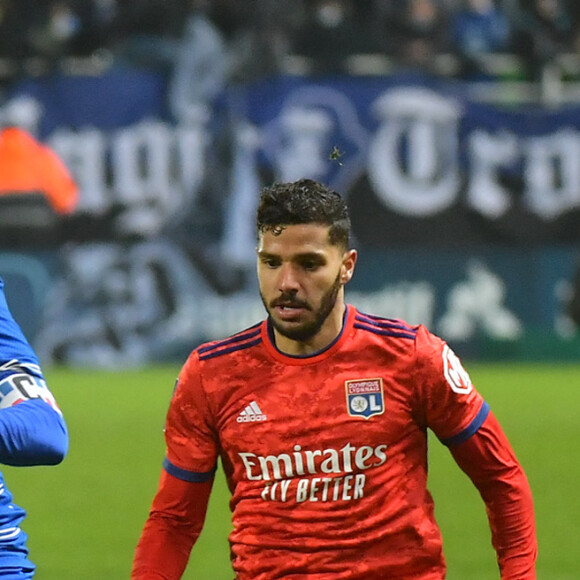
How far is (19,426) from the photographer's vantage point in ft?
9.51

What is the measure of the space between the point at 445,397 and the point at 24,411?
110 centimetres

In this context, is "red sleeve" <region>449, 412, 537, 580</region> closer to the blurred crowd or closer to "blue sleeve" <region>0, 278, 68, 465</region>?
"blue sleeve" <region>0, 278, 68, 465</region>

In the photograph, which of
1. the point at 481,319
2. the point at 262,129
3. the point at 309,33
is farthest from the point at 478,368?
the point at 309,33

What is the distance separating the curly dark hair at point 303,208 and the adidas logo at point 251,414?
44 cm

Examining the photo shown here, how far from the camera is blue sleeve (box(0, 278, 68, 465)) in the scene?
2.87 m

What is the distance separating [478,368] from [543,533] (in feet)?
23.3

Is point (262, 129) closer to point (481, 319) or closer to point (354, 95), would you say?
point (354, 95)

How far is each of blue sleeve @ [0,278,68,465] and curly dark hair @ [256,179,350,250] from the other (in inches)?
28.1

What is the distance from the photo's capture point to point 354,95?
49.1 feet

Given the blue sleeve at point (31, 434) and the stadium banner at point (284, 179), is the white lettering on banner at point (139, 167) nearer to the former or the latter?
the stadium banner at point (284, 179)

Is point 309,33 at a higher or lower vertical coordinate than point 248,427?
higher

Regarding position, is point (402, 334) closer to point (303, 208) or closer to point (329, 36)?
point (303, 208)

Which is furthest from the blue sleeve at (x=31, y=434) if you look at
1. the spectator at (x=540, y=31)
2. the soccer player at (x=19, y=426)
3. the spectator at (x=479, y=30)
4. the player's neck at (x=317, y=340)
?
the spectator at (x=479, y=30)

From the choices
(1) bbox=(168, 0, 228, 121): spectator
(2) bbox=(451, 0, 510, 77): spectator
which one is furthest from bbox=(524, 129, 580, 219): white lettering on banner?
(1) bbox=(168, 0, 228, 121): spectator
